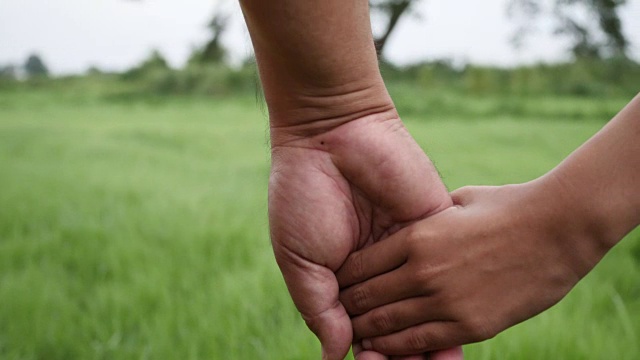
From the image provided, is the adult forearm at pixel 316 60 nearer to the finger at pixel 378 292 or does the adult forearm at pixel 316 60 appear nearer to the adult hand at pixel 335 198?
the adult hand at pixel 335 198

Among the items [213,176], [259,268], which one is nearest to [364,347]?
[259,268]

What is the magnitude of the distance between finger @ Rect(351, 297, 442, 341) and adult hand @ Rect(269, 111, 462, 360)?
0.10 feet

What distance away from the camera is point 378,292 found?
1093mm

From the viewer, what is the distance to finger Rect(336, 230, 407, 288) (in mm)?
1064

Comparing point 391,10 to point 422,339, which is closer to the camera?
point 422,339

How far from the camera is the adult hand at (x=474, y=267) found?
0.94 meters

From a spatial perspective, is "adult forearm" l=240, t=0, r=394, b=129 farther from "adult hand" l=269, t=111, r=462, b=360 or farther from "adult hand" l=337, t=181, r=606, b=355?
"adult hand" l=337, t=181, r=606, b=355

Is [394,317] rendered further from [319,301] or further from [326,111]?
[326,111]

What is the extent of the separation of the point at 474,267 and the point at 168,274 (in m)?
1.47

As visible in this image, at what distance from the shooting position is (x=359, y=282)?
3.71 feet

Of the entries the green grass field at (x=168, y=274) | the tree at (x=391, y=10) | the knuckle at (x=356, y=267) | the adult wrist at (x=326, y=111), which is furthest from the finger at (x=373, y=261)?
the tree at (x=391, y=10)

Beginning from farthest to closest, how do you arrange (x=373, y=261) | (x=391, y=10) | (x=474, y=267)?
(x=391, y=10) → (x=373, y=261) → (x=474, y=267)

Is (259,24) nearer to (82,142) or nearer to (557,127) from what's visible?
(82,142)

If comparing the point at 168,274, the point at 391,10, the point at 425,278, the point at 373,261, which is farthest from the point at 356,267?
the point at 391,10
